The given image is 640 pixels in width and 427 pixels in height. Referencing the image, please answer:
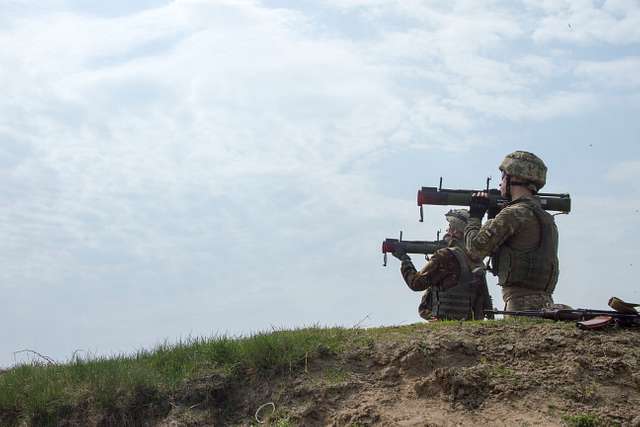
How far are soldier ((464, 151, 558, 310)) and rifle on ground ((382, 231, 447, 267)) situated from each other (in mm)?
2923

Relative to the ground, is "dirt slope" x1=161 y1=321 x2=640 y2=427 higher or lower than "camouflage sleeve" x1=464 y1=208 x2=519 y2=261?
lower

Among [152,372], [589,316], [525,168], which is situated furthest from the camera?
[525,168]

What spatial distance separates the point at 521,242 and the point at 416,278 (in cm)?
204

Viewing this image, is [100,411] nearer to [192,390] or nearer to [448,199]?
[192,390]

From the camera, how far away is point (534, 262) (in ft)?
26.7

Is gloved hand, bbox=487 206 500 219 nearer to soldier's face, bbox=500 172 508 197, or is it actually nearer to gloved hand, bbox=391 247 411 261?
soldier's face, bbox=500 172 508 197

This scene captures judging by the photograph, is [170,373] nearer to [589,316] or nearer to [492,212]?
[589,316]

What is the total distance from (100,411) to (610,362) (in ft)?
12.7

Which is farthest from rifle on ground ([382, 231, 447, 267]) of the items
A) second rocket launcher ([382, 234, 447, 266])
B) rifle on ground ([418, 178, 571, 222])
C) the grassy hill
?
the grassy hill

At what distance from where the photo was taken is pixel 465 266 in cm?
991

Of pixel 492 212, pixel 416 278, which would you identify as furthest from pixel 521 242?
pixel 416 278

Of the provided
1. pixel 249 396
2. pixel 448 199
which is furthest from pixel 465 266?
pixel 249 396

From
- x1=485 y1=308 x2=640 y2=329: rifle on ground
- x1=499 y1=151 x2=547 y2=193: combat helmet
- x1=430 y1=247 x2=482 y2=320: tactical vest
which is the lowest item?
x1=485 y1=308 x2=640 y2=329: rifle on ground

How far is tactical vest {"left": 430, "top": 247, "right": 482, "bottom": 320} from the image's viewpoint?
9.85 meters
